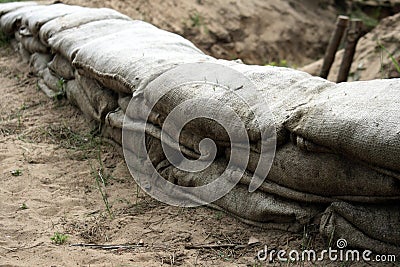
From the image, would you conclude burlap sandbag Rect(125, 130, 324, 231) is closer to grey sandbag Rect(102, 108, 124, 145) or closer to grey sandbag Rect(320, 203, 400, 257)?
grey sandbag Rect(320, 203, 400, 257)

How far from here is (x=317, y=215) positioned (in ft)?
8.72

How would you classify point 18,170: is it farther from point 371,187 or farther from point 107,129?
point 371,187

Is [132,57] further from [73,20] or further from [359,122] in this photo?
[359,122]

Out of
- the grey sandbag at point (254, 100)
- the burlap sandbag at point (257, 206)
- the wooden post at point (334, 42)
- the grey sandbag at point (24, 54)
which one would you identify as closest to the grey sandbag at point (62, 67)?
the grey sandbag at point (24, 54)

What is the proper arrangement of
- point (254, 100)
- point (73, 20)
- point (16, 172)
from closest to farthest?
point (254, 100), point (16, 172), point (73, 20)

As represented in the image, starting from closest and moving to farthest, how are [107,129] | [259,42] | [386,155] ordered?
[386,155] → [107,129] → [259,42]

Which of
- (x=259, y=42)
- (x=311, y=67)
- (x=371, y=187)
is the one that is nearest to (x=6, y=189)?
(x=371, y=187)

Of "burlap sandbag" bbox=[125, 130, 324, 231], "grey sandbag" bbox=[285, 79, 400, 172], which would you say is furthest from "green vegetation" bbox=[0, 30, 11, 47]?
"grey sandbag" bbox=[285, 79, 400, 172]

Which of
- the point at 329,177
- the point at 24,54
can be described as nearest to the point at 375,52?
the point at 24,54

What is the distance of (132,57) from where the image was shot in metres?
3.80

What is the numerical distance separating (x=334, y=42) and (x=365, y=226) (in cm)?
391

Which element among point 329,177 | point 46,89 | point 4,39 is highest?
point 329,177

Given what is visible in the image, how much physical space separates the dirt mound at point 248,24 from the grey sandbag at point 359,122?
519 cm

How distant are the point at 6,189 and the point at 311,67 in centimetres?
437
